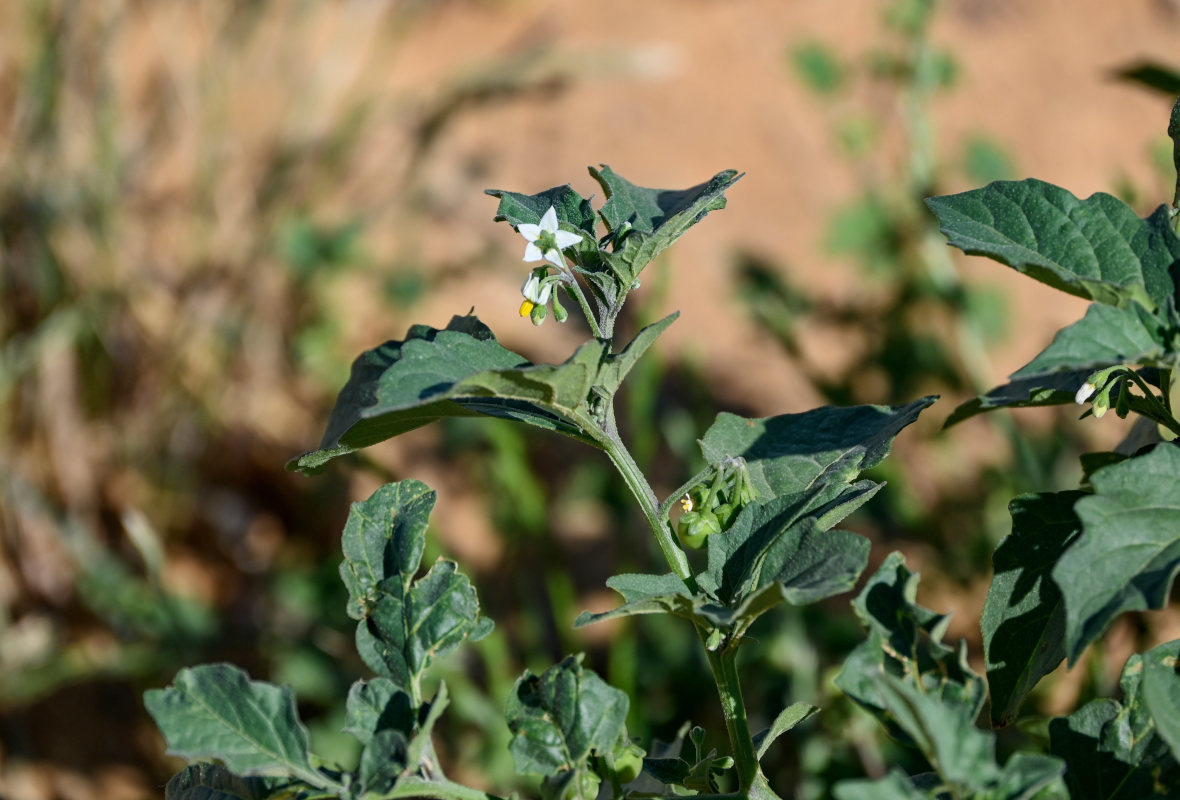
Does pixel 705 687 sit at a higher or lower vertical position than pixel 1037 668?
lower

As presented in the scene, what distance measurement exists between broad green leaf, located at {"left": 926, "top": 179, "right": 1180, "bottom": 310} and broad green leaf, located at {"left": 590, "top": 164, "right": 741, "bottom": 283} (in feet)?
0.51

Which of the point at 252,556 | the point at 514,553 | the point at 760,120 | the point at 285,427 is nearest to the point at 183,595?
the point at 252,556

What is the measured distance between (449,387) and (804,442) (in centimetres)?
32

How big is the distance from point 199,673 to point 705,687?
4.13 ft

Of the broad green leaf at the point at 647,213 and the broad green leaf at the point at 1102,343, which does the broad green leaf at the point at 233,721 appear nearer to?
the broad green leaf at the point at 647,213

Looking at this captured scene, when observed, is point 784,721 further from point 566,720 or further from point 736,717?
point 566,720

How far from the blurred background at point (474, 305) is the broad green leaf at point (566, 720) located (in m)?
0.63

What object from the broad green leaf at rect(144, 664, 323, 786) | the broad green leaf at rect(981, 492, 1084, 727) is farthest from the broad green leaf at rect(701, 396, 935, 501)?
the broad green leaf at rect(144, 664, 323, 786)

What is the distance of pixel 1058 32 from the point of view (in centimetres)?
Result: 325

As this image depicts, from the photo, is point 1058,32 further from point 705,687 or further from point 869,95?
point 705,687

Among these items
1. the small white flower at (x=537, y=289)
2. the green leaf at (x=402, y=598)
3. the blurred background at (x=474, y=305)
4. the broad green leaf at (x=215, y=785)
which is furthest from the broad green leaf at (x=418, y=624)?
the blurred background at (x=474, y=305)

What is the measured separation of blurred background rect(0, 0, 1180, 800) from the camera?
1.93 m

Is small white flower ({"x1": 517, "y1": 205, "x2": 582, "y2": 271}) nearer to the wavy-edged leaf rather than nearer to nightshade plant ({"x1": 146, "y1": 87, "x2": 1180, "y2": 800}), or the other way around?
nightshade plant ({"x1": 146, "y1": 87, "x2": 1180, "y2": 800})

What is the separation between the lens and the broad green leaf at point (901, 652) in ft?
2.03
